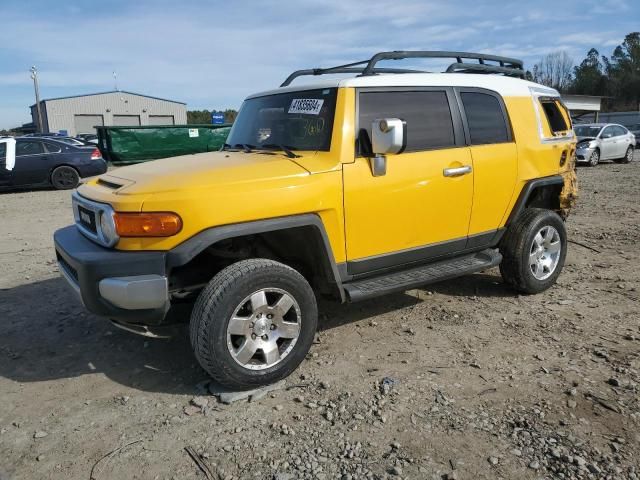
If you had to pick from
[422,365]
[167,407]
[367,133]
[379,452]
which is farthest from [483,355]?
[167,407]

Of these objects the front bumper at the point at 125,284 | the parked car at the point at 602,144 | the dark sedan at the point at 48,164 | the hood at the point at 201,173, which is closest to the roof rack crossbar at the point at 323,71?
the hood at the point at 201,173

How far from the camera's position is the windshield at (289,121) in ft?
11.9

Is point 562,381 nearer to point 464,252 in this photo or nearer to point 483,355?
point 483,355

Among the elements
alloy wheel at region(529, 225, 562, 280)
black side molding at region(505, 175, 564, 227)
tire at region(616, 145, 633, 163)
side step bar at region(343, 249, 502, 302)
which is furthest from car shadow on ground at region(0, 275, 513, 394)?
tire at region(616, 145, 633, 163)

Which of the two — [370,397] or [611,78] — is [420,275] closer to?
[370,397]

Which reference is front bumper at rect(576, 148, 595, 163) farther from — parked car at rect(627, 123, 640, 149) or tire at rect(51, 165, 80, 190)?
tire at rect(51, 165, 80, 190)

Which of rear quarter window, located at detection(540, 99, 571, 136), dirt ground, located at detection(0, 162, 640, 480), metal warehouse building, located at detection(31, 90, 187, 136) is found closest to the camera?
dirt ground, located at detection(0, 162, 640, 480)

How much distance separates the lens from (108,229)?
3061 mm

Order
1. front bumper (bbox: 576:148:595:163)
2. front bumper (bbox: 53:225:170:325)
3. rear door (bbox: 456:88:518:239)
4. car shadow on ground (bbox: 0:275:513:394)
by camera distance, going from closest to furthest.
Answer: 1. front bumper (bbox: 53:225:170:325)
2. car shadow on ground (bbox: 0:275:513:394)
3. rear door (bbox: 456:88:518:239)
4. front bumper (bbox: 576:148:595:163)

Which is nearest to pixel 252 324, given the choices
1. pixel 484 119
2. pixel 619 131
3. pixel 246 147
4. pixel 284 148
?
pixel 284 148

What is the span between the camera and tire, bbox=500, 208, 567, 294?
4609 mm

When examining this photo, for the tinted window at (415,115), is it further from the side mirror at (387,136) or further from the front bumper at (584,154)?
the front bumper at (584,154)

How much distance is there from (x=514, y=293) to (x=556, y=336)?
990 millimetres

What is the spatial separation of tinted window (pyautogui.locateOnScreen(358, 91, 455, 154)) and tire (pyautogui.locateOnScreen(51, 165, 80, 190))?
40.4 ft
